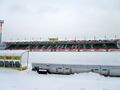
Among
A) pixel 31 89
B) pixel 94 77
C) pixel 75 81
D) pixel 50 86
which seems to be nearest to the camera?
pixel 31 89

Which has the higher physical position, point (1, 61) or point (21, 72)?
point (1, 61)

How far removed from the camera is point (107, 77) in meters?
9.19

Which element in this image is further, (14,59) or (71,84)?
(14,59)

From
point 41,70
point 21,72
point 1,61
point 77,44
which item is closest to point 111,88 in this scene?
point 41,70

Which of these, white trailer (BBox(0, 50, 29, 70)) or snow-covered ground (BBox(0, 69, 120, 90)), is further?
white trailer (BBox(0, 50, 29, 70))

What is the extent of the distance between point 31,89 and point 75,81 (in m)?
2.68

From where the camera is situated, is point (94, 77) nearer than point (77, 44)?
Yes

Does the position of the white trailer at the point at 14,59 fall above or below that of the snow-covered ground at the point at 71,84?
above

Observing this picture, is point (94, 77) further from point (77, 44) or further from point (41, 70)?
point (77, 44)

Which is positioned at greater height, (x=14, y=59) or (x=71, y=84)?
(x=14, y=59)

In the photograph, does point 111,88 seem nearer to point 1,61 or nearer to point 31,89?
point 31,89

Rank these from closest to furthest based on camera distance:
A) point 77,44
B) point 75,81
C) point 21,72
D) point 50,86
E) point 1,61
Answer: point 50,86
point 75,81
point 21,72
point 1,61
point 77,44

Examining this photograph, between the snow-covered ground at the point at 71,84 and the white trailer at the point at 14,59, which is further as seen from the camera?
the white trailer at the point at 14,59

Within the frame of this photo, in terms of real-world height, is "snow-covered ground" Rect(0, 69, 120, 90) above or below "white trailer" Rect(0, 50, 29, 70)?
below
